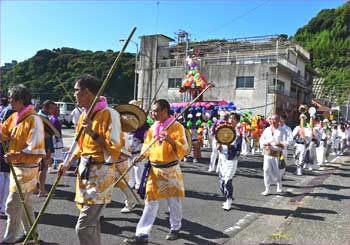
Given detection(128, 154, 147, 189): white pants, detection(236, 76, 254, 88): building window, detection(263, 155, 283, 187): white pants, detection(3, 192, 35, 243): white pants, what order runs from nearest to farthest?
1. detection(3, 192, 35, 243): white pants
2. detection(128, 154, 147, 189): white pants
3. detection(263, 155, 283, 187): white pants
4. detection(236, 76, 254, 88): building window

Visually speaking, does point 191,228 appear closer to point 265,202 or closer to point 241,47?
point 265,202

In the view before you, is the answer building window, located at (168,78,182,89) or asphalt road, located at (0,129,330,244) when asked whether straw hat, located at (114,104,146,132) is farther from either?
building window, located at (168,78,182,89)

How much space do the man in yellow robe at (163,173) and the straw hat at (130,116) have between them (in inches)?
13.4

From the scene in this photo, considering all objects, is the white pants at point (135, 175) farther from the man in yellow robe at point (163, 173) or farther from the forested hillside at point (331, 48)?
the forested hillside at point (331, 48)

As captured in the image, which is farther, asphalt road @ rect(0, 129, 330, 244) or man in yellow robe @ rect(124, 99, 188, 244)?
asphalt road @ rect(0, 129, 330, 244)

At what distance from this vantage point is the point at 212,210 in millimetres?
5934

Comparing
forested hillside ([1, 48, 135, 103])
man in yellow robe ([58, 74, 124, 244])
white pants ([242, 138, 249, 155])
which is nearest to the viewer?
man in yellow robe ([58, 74, 124, 244])

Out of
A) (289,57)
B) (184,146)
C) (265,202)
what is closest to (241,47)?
(289,57)

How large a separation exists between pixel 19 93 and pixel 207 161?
9.26 meters

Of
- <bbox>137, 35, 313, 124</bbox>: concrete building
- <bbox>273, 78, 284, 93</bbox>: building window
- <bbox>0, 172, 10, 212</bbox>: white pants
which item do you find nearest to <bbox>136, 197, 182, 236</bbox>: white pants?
<bbox>0, 172, 10, 212</bbox>: white pants

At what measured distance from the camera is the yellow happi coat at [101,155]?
9.75ft

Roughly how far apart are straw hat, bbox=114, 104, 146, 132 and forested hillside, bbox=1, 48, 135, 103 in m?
19.3

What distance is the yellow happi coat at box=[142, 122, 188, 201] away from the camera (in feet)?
14.0

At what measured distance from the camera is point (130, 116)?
15.1 ft
